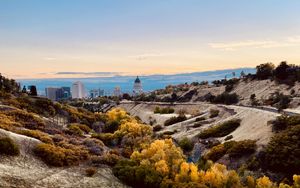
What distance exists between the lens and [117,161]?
133ft

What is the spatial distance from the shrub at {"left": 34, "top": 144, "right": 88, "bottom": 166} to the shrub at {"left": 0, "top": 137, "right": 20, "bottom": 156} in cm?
245

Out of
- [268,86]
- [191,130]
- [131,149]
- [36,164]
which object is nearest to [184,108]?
[268,86]

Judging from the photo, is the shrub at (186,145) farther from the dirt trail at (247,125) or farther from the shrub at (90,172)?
the shrub at (90,172)

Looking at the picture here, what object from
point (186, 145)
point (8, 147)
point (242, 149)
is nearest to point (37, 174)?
point (8, 147)

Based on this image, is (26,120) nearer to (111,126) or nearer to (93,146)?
(93,146)

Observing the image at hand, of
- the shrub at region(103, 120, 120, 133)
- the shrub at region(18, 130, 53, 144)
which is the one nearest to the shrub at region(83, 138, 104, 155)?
the shrub at region(18, 130, 53, 144)

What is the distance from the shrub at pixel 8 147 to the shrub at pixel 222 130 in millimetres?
40586

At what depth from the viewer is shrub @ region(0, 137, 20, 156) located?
35.2m

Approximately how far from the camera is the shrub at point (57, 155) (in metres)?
36.8

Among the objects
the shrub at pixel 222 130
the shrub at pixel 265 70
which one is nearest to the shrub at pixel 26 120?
the shrub at pixel 222 130

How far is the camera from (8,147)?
35.4 meters

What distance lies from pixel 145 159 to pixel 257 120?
3244 cm

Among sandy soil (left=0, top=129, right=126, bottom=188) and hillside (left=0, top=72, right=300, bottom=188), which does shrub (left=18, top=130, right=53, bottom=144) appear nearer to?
hillside (left=0, top=72, right=300, bottom=188)

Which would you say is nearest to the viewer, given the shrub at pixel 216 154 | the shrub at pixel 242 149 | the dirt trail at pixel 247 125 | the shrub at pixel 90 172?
the shrub at pixel 90 172
